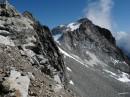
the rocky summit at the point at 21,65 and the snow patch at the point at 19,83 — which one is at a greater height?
the rocky summit at the point at 21,65

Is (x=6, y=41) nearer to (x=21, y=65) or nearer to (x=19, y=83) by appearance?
(x=21, y=65)

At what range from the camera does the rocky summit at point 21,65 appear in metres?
23.0

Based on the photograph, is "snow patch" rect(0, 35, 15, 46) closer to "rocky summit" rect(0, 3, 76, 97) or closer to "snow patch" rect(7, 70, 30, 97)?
"rocky summit" rect(0, 3, 76, 97)

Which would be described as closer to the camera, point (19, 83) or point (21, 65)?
point (19, 83)

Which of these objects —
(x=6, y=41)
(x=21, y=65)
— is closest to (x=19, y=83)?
(x=21, y=65)

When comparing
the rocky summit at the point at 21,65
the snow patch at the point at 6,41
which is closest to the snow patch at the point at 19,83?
the rocky summit at the point at 21,65

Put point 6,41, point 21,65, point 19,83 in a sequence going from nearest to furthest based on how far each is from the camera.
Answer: point 19,83 < point 21,65 < point 6,41

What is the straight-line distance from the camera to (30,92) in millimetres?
23453

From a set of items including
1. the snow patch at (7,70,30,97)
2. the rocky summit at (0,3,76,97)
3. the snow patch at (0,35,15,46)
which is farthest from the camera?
the snow patch at (0,35,15,46)

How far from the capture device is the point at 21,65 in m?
29.6

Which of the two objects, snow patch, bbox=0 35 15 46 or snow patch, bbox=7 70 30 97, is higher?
snow patch, bbox=0 35 15 46

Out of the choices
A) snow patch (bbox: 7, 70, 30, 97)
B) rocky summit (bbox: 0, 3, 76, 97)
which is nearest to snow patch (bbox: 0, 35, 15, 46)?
rocky summit (bbox: 0, 3, 76, 97)

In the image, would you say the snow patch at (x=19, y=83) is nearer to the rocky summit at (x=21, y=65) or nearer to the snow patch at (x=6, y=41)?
the rocky summit at (x=21, y=65)

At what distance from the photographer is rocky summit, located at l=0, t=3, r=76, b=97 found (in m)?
23.0
